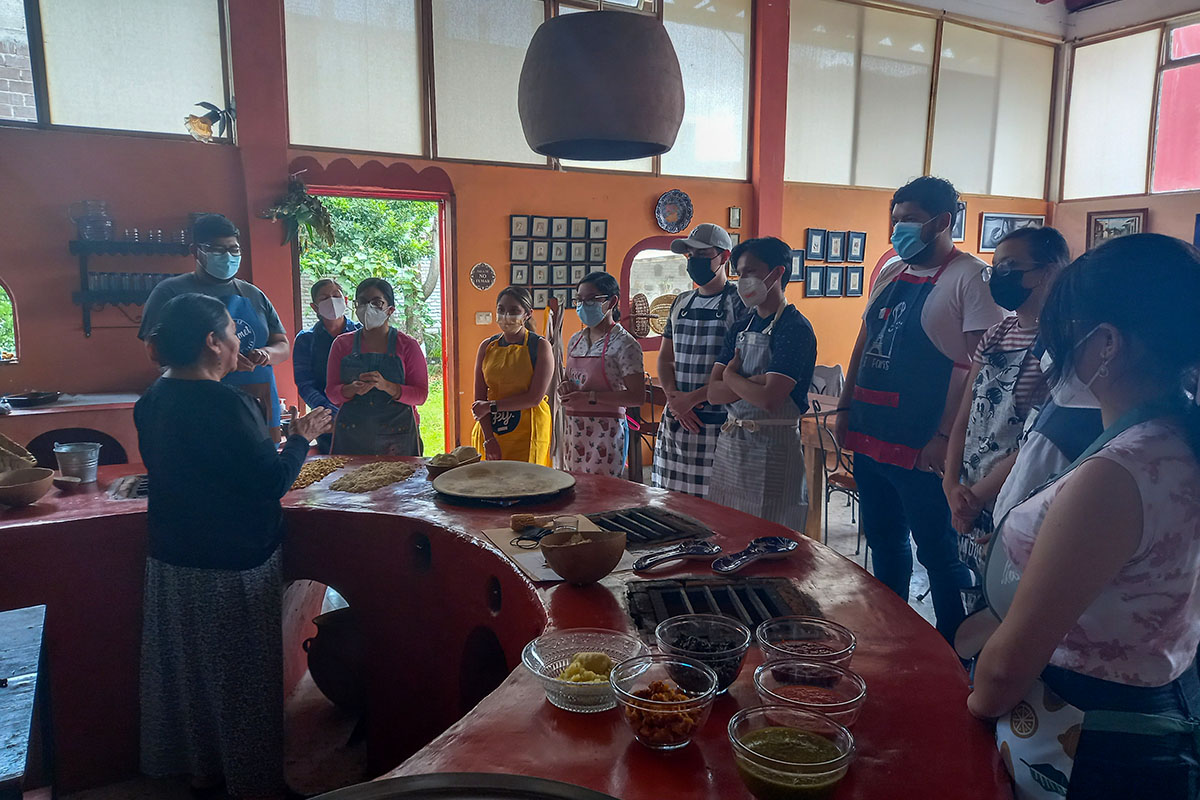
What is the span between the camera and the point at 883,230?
26.2 ft

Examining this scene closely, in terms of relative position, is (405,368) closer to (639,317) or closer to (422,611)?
(422,611)

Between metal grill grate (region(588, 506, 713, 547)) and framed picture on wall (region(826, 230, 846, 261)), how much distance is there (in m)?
6.14

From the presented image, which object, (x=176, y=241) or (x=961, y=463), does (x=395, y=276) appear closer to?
(x=176, y=241)

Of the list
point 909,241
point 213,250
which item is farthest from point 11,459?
point 909,241

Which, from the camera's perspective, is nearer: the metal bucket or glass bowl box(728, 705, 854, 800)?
glass bowl box(728, 705, 854, 800)

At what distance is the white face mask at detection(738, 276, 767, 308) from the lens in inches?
112

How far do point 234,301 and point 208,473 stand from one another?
173cm

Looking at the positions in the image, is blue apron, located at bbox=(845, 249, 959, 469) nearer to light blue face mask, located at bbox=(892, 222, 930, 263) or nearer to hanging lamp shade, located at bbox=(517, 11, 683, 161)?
light blue face mask, located at bbox=(892, 222, 930, 263)

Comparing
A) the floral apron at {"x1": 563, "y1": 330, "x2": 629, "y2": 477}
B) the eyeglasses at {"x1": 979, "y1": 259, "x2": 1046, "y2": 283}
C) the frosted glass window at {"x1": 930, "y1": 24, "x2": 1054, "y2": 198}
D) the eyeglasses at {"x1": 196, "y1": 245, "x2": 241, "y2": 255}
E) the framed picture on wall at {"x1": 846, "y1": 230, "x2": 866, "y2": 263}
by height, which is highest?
the frosted glass window at {"x1": 930, "y1": 24, "x2": 1054, "y2": 198}

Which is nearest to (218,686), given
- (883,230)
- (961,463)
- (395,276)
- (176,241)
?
(961,463)

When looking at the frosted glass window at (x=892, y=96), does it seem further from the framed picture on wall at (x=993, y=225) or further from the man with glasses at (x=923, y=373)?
the man with glasses at (x=923, y=373)

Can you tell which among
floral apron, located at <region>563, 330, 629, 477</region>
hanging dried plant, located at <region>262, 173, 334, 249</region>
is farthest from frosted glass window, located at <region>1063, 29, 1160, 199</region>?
hanging dried plant, located at <region>262, 173, 334, 249</region>

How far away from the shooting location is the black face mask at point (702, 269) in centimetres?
317

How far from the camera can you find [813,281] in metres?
7.66
